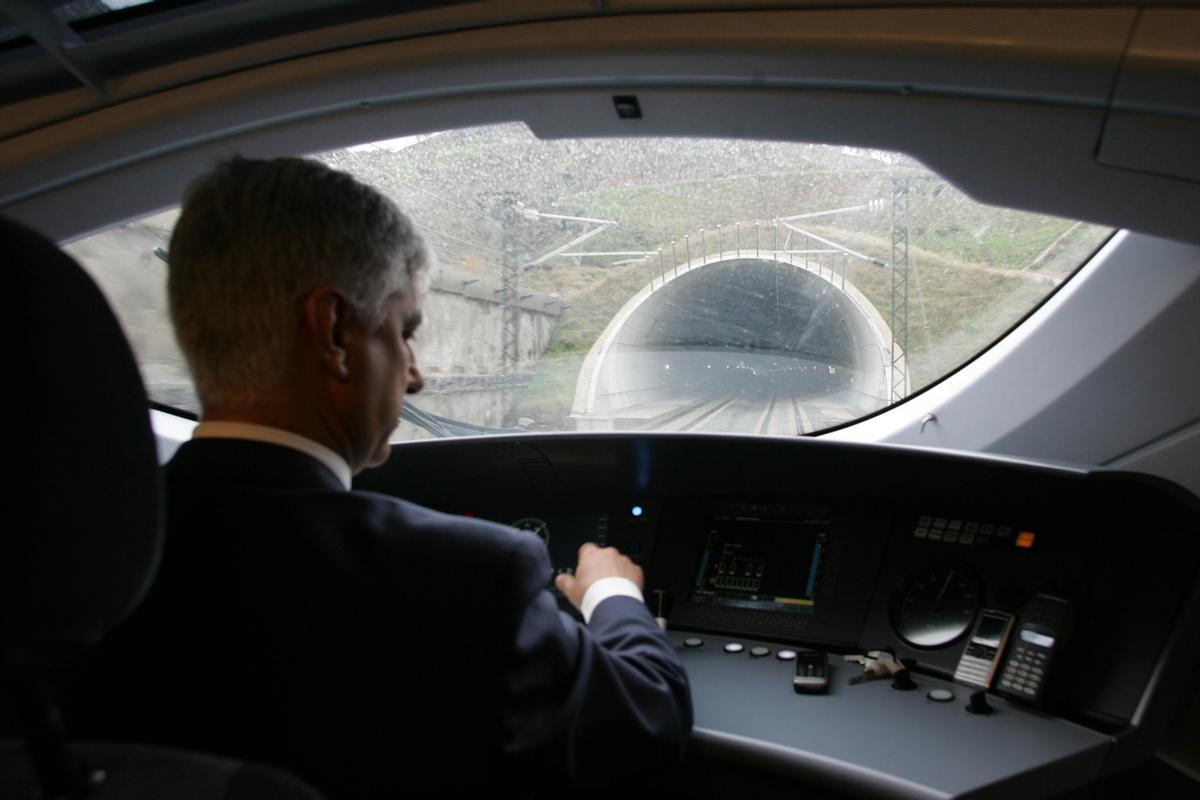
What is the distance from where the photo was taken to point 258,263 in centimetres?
116

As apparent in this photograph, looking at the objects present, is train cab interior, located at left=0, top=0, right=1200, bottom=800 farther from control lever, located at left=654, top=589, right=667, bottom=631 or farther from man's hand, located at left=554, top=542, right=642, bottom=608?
man's hand, located at left=554, top=542, right=642, bottom=608

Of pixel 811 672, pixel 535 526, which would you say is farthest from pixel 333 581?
pixel 535 526

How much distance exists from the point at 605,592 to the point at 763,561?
64cm

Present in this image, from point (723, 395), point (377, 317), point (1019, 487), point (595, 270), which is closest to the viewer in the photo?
point (377, 317)

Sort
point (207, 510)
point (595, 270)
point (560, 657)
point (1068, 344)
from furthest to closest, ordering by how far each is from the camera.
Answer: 1. point (595, 270)
2. point (1068, 344)
3. point (560, 657)
4. point (207, 510)

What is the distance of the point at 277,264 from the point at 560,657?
623 millimetres

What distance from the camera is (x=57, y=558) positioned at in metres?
0.64

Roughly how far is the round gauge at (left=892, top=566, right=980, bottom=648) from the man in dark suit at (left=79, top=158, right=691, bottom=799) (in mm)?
714

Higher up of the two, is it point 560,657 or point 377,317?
point 377,317

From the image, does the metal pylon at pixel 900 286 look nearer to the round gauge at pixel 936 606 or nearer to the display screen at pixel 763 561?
the display screen at pixel 763 561

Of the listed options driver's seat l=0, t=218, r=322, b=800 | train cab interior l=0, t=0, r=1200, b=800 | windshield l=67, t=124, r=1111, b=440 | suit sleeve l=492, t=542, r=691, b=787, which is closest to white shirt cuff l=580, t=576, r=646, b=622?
suit sleeve l=492, t=542, r=691, b=787

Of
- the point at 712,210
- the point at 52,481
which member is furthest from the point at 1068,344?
the point at 52,481

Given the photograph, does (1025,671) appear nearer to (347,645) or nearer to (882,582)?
(882,582)

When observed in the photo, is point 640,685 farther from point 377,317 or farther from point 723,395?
point 723,395
